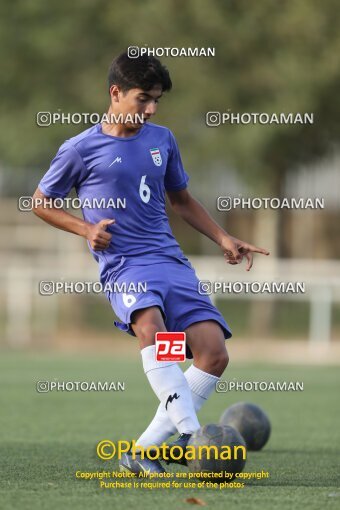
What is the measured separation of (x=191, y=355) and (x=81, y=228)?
92cm

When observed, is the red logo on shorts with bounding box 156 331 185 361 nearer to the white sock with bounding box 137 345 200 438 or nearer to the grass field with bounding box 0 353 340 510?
the white sock with bounding box 137 345 200 438

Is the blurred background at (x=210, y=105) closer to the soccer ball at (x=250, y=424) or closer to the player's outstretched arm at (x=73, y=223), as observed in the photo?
the soccer ball at (x=250, y=424)

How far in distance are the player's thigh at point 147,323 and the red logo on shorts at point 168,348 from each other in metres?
0.03

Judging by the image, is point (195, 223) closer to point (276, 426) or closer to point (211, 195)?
point (276, 426)

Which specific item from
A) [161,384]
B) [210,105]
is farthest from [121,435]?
[210,105]

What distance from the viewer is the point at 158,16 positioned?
2298cm

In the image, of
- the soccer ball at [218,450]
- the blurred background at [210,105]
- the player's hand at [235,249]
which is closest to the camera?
the soccer ball at [218,450]

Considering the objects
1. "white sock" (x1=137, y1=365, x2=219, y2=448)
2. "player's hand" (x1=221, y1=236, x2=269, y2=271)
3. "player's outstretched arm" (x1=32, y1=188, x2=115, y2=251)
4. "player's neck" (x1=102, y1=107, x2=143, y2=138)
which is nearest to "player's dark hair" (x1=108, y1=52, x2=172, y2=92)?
"player's neck" (x1=102, y1=107, x2=143, y2=138)

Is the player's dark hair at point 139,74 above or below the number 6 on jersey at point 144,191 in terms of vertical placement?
above

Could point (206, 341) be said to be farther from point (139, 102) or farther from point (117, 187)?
point (139, 102)

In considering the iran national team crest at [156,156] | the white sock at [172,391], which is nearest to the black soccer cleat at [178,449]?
the white sock at [172,391]

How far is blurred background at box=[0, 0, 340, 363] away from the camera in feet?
73.6

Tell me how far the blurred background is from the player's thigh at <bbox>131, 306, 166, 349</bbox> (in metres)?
14.0

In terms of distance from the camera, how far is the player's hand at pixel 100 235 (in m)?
6.08
